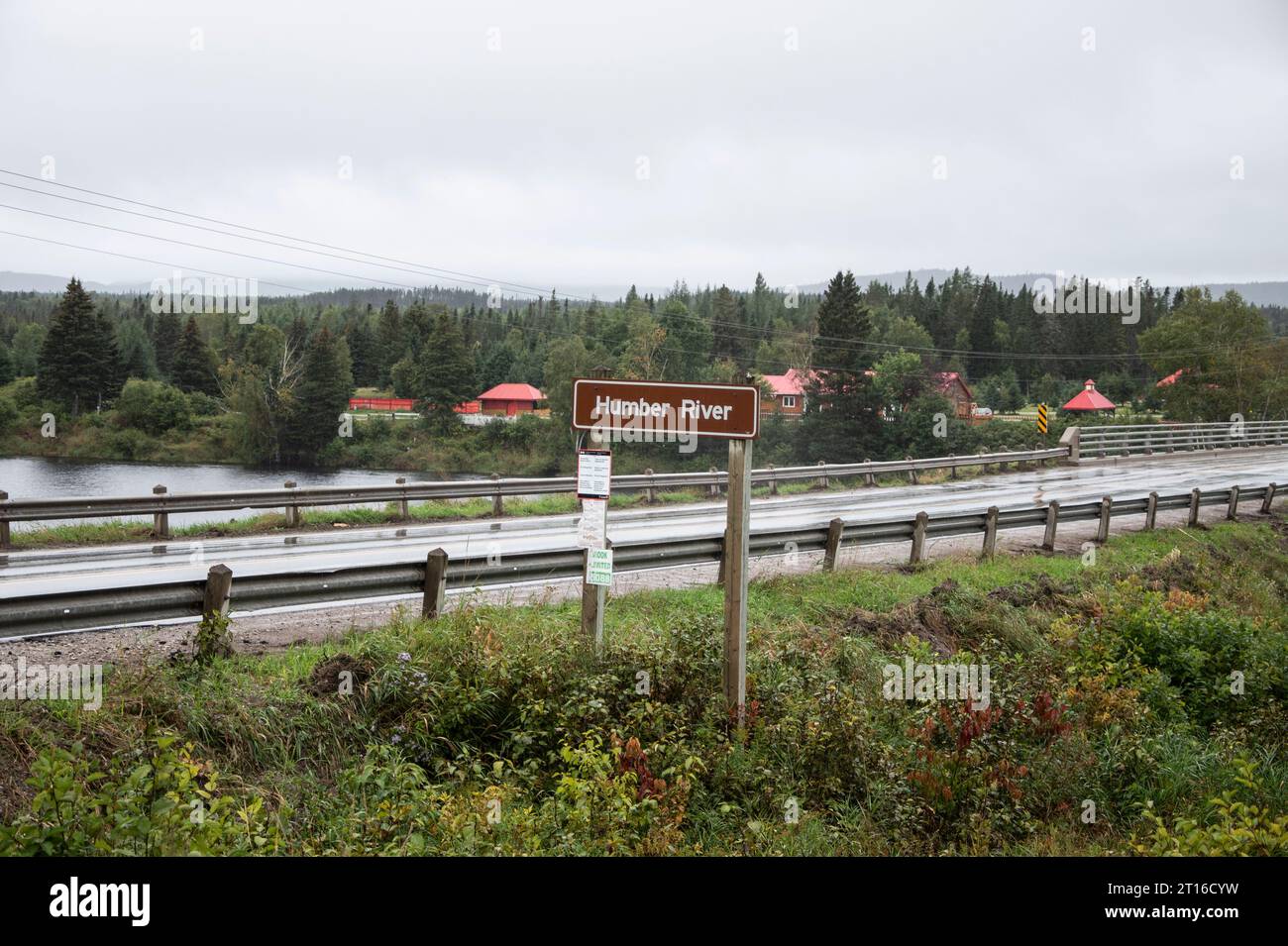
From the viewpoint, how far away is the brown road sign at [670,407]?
24.4 ft

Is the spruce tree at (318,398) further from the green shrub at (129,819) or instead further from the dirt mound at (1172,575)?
the green shrub at (129,819)

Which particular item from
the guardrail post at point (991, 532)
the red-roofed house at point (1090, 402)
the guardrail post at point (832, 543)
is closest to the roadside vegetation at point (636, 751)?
the guardrail post at point (832, 543)

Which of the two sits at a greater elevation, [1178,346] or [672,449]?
[1178,346]

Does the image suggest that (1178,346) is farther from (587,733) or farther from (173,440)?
(587,733)

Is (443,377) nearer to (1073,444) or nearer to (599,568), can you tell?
(1073,444)

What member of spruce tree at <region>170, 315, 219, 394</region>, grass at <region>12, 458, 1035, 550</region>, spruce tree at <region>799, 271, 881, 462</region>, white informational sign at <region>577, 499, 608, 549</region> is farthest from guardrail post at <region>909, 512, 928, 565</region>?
spruce tree at <region>799, 271, 881, 462</region>

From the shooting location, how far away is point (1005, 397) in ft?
276

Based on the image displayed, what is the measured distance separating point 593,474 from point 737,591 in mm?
1665

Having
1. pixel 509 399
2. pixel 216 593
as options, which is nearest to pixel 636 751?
pixel 216 593

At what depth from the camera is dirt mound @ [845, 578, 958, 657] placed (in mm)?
11055

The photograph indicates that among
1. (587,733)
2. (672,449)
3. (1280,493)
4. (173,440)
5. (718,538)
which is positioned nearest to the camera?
(587,733)

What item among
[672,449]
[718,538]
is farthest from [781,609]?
[672,449]

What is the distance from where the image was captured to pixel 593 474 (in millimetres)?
8047
